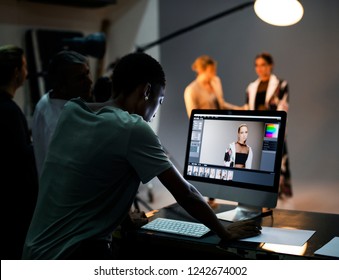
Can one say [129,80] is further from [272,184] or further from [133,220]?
[272,184]

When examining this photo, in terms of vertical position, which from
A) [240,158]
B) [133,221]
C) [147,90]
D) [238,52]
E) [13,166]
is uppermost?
[238,52]

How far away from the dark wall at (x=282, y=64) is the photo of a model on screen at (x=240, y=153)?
9.84ft

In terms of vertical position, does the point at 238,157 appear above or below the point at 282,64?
below

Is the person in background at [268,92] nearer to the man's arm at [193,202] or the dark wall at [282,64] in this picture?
the dark wall at [282,64]

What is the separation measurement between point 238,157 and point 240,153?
17 mm

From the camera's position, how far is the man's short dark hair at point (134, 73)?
1379 millimetres

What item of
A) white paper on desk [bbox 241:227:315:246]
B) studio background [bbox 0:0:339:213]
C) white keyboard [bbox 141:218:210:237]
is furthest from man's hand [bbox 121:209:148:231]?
studio background [bbox 0:0:339:213]

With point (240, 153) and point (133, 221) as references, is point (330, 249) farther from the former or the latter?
point (133, 221)

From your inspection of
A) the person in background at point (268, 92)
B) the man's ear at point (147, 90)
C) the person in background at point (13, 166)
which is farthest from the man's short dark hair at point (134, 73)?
the person in background at point (268, 92)

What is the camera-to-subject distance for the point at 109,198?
50.6 inches

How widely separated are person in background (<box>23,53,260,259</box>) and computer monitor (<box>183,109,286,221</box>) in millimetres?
515

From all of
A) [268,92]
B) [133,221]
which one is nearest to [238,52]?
[268,92]

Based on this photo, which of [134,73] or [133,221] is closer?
[134,73]

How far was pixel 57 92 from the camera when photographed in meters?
2.15
